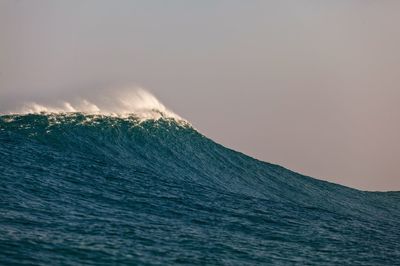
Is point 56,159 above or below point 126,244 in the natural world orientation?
above

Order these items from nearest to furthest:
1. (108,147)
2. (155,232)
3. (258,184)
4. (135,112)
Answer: (155,232) < (108,147) < (258,184) < (135,112)

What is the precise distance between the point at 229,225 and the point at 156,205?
2.97 m

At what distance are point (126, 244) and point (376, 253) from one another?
29.4ft

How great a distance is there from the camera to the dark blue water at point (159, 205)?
37.0 ft

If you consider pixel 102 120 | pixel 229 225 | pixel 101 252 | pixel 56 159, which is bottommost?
pixel 101 252

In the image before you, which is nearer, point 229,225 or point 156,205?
point 229,225

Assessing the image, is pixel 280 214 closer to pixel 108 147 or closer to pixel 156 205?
pixel 156 205

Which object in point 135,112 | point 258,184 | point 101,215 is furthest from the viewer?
point 135,112

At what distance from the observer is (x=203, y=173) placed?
2334 centimetres

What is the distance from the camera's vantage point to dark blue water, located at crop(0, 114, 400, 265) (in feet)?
37.0

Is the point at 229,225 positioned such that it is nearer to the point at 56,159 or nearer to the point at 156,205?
the point at 156,205

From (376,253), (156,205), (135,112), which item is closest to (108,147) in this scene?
(135,112)

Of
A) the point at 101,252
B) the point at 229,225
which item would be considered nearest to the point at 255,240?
the point at 229,225

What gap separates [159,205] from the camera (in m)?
16.5
